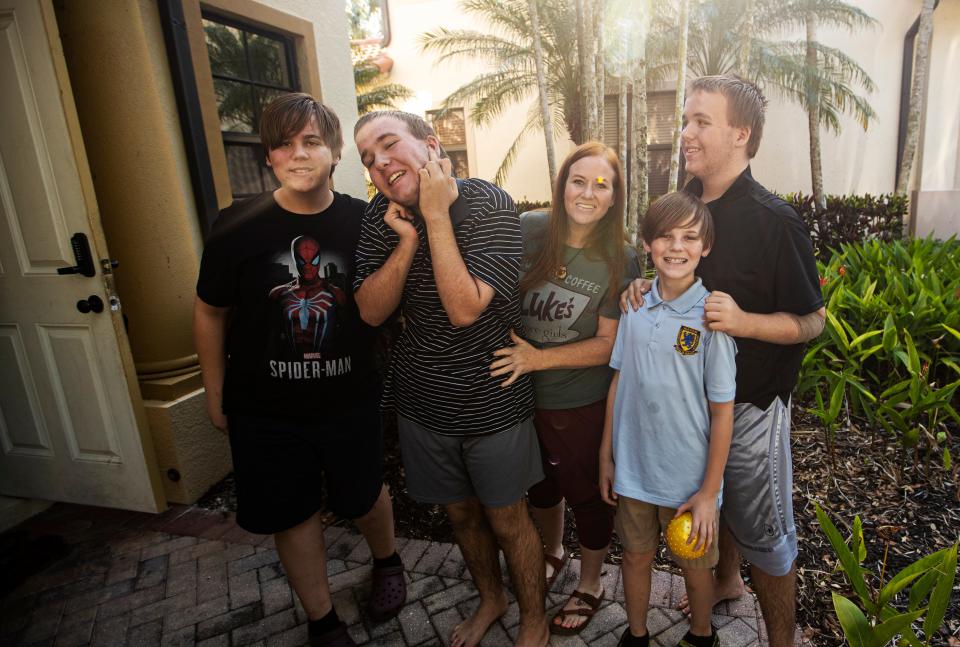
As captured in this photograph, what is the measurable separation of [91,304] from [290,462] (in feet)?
5.69

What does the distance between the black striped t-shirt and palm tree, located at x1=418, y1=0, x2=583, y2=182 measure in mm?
12995

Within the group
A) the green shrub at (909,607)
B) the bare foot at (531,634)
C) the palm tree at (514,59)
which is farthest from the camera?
the palm tree at (514,59)

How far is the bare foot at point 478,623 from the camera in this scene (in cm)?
219

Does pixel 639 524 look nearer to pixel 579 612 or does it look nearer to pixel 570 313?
pixel 579 612

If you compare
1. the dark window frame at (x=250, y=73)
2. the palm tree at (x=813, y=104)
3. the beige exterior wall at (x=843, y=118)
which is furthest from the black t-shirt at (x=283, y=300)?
the beige exterior wall at (x=843, y=118)

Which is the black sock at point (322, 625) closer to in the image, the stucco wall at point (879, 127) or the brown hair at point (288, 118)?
the brown hair at point (288, 118)

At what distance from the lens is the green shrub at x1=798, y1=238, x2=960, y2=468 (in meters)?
2.83

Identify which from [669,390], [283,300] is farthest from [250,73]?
[669,390]

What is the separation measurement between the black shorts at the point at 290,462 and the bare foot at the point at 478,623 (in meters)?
0.72

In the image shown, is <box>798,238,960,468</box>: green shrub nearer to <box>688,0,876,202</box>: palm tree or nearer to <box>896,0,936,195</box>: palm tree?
<box>896,0,936,195</box>: palm tree

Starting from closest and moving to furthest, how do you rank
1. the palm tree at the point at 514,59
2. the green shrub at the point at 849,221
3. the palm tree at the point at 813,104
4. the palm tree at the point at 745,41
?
the green shrub at the point at 849,221 < the palm tree at the point at 745,41 < the palm tree at the point at 813,104 < the palm tree at the point at 514,59

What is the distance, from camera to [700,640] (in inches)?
78.5

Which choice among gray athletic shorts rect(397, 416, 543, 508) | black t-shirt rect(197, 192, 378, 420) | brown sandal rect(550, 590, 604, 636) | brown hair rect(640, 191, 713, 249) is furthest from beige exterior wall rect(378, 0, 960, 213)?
black t-shirt rect(197, 192, 378, 420)

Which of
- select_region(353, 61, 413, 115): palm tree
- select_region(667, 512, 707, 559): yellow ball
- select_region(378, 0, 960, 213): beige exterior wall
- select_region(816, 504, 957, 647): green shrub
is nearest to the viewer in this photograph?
select_region(816, 504, 957, 647): green shrub
